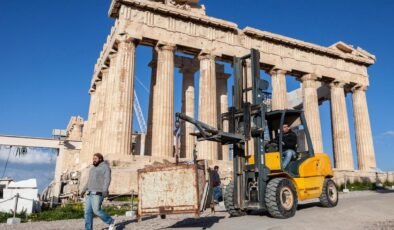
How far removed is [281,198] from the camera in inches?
416

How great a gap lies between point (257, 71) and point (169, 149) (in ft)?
55.7

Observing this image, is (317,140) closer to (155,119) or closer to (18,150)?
(155,119)

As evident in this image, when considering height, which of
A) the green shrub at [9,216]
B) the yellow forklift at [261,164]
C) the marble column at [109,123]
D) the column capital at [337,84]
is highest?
the column capital at [337,84]

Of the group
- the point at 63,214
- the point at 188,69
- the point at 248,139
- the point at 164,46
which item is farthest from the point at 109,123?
the point at 248,139

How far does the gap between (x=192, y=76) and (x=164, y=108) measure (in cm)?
915

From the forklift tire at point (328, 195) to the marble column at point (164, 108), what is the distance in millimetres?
15676

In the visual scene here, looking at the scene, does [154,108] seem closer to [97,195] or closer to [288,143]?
[288,143]

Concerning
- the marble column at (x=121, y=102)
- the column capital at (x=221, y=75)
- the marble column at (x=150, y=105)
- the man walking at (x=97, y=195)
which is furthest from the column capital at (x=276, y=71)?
the man walking at (x=97, y=195)

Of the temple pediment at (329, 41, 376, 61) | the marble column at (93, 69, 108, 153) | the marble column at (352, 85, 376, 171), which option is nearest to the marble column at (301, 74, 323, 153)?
the temple pediment at (329, 41, 376, 61)

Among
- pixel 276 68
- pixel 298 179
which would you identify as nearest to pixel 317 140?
pixel 276 68

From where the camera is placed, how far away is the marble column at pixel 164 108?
27312 mm

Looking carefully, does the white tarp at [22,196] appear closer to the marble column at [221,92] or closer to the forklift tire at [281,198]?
the forklift tire at [281,198]

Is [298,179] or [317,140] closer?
[298,179]

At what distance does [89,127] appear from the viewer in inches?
1455
